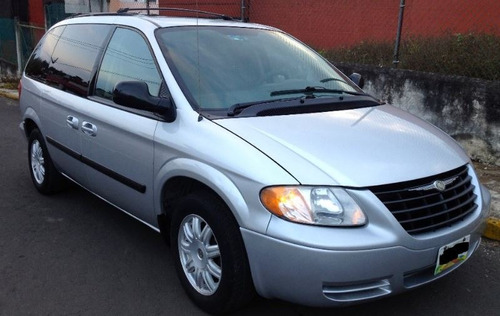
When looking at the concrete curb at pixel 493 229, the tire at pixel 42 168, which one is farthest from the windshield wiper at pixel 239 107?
the tire at pixel 42 168

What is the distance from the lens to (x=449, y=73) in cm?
656

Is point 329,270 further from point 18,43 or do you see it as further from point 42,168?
point 18,43

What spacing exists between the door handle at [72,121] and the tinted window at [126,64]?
33 cm

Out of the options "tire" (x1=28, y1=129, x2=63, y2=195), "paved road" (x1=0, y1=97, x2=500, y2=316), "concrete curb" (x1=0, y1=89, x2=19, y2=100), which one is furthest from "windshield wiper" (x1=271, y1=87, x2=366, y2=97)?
"concrete curb" (x1=0, y1=89, x2=19, y2=100)

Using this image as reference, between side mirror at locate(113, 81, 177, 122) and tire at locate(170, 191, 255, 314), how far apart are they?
1.93ft

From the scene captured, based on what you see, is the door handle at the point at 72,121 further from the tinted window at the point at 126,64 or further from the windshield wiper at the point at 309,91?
the windshield wiper at the point at 309,91

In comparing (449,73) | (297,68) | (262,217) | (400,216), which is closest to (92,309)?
(262,217)

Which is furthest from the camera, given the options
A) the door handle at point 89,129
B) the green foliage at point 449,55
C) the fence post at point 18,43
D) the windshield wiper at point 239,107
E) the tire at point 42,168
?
the fence post at point 18,43

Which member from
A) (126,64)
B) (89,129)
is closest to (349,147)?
(126,64)

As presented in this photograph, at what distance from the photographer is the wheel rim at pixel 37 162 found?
5.06 m

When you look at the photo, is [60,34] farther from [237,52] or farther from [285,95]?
[285,95]

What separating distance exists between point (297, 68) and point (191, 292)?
1847 millimetres

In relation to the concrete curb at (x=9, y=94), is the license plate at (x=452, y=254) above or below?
above

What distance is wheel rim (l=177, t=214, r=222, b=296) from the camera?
2924 mm
